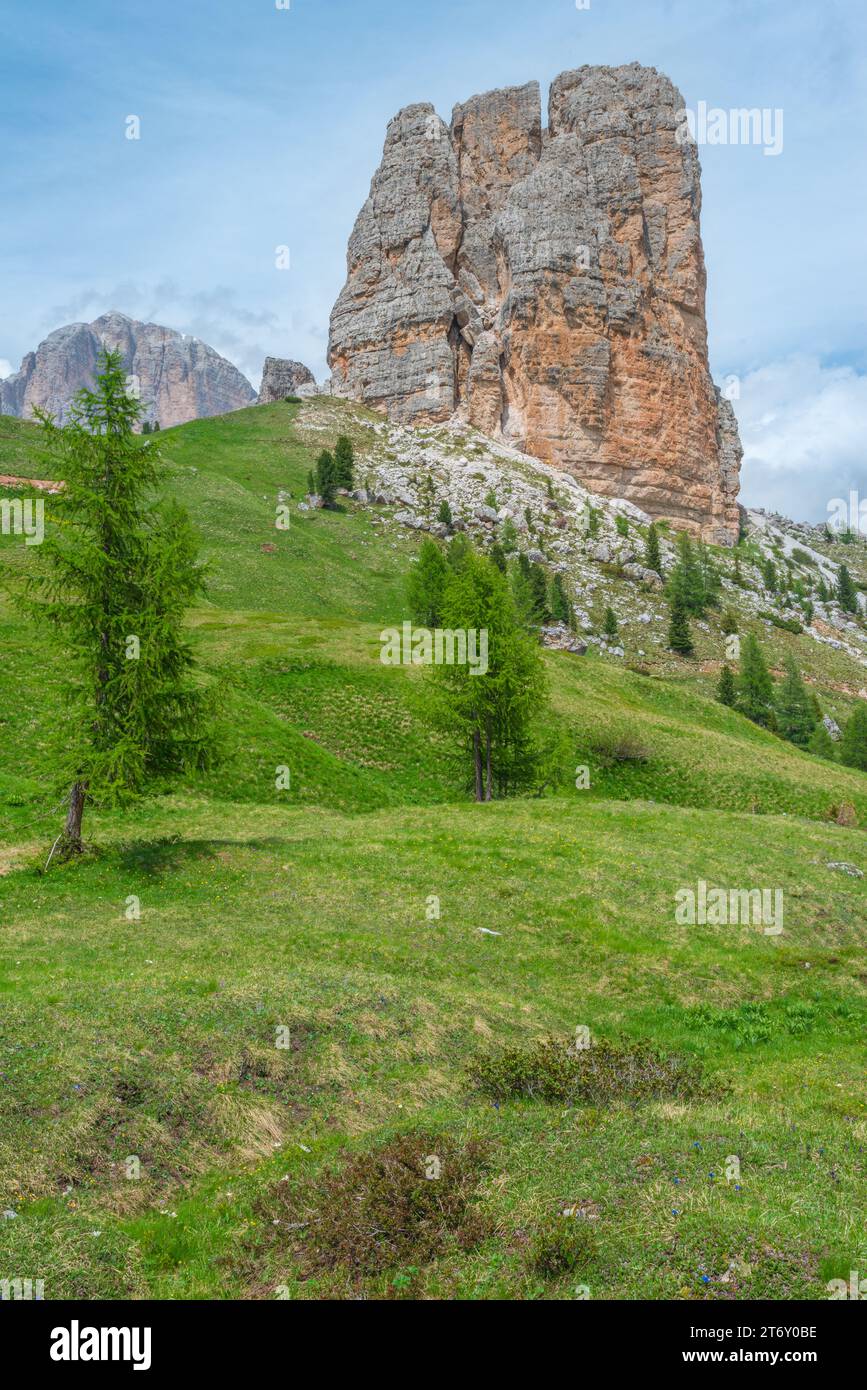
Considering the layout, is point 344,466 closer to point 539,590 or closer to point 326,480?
point 326,480

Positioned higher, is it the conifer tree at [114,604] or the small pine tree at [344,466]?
the small pine tree at [344,466]

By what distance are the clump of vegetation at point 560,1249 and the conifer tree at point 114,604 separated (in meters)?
17.8

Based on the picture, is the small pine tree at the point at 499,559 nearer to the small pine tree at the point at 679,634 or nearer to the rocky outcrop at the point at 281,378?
the small pine tree at the point at 679,634

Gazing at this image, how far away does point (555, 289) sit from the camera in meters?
168

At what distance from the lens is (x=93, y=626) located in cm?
2306

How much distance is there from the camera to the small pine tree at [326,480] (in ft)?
384

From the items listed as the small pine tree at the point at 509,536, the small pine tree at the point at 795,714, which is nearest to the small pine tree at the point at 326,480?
the small pine tree at the point at 509,536

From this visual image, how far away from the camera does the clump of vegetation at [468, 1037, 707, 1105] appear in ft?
39.5

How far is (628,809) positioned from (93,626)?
23.0m

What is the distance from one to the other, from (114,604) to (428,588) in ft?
158

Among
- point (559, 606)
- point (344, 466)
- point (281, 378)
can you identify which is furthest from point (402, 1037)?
point (281, 378)

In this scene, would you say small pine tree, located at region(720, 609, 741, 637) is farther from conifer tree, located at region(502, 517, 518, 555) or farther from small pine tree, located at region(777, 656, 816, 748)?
conifer tree, located at region(502, 517, 518, 555)

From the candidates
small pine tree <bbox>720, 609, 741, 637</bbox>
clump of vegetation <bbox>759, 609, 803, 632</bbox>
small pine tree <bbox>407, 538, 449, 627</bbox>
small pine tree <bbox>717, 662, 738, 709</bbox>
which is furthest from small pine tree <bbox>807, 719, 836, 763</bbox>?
clump of vegetation <bbox>759, 609, 803, 632</bbox>

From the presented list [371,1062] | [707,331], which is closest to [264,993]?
[371,1062]
